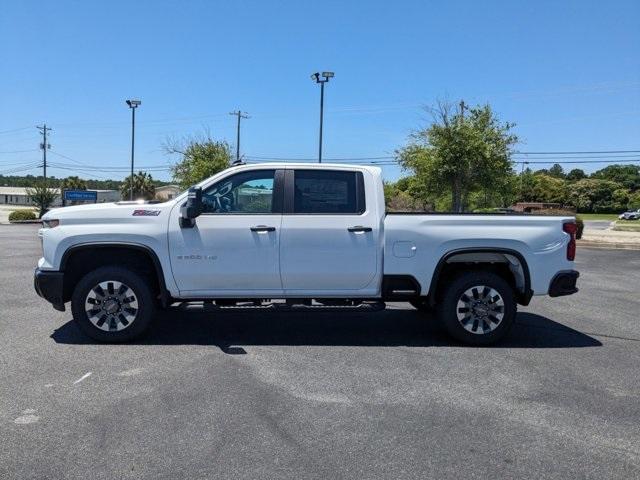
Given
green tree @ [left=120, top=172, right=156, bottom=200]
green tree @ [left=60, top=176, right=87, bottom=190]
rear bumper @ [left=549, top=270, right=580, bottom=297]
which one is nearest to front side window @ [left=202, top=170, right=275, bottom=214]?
rear bumper @ [left=549, top=270, right=580, bottom=297]

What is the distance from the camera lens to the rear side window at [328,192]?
6328 mm

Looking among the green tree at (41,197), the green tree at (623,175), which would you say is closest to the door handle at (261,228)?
the green tree at (41,197)

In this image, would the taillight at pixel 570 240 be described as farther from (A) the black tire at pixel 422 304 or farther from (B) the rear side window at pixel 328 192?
(B) the rear side window at pixel 328 192

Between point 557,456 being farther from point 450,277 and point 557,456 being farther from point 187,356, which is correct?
point 187,356

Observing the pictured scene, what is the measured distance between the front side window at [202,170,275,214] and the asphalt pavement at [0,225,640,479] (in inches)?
59.0

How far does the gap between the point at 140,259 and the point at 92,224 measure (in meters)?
0.66

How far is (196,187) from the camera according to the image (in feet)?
19.9

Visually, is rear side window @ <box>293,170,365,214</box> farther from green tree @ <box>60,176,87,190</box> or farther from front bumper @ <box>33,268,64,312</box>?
green tree @ <box>60,176,87,190</box>

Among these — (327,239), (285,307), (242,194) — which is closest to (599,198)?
(327,239)

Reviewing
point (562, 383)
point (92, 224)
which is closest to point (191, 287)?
point (92, 224)

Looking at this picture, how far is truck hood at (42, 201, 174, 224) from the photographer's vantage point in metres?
6.10

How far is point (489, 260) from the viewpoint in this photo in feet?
21.2

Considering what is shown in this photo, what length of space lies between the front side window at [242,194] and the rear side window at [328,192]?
1.04ft

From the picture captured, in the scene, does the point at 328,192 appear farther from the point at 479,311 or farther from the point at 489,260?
the point at 479,311
